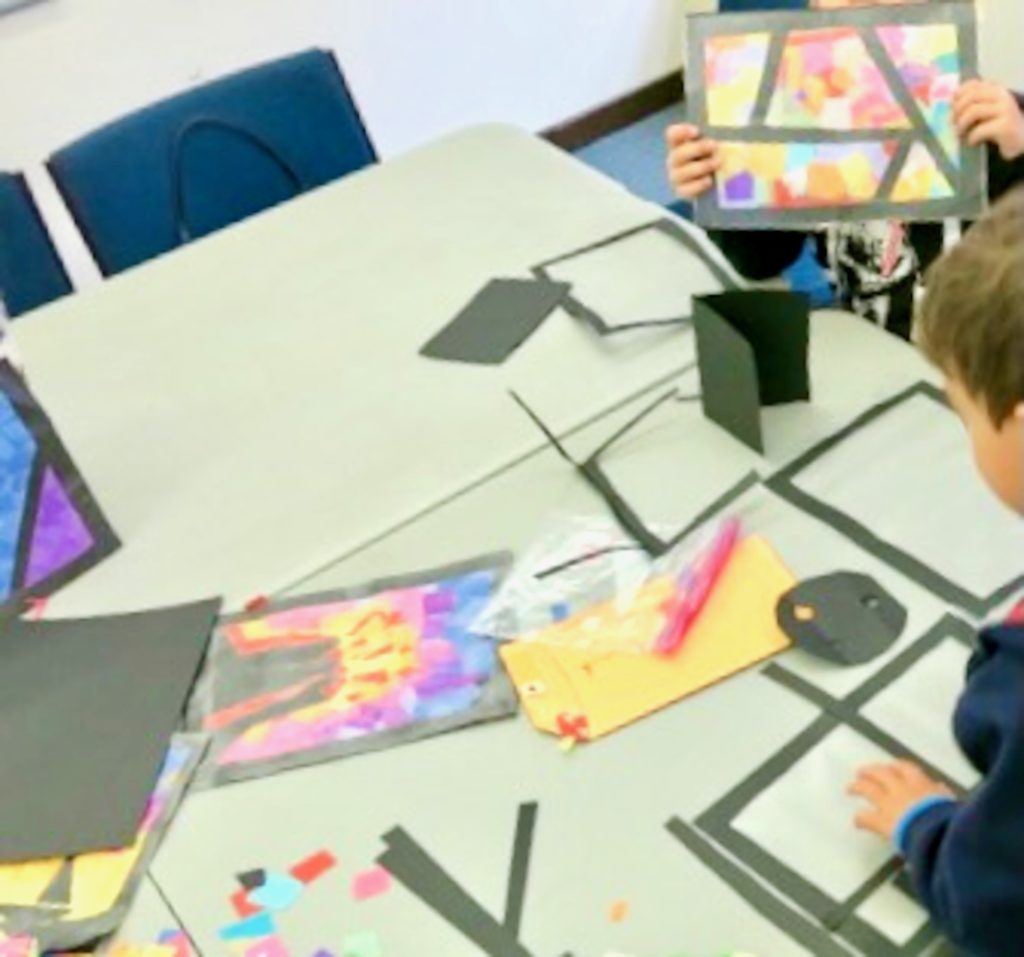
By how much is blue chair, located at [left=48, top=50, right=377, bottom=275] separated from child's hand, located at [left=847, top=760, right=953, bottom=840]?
4.30ft

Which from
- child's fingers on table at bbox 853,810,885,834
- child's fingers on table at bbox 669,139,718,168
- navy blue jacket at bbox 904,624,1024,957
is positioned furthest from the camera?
child's fingers on table at bbox 669,139,718,168

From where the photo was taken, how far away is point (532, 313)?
5.35 ft

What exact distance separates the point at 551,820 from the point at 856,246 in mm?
887

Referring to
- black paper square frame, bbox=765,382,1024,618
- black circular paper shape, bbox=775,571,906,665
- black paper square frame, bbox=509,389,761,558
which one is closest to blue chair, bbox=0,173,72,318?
black paper square frame, bbox=509,389,761,558

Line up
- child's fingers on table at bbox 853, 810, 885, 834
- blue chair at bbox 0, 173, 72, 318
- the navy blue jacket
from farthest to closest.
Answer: blue chair at bbox 0, 173, 72, 318 → child's fingers on table at bbox 853, 810, 885, 834 → the navy blue jacket

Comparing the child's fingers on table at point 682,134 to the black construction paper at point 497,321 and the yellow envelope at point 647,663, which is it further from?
the yellow envelope at point 647,663

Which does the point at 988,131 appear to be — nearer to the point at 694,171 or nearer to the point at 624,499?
the point at 694,171

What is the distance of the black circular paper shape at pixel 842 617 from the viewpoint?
116cm

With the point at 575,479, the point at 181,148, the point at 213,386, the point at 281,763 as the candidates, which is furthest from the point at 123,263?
the point at 281,763

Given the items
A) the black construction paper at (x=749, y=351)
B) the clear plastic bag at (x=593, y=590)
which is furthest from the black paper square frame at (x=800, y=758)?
the black construction paper at (x=749, y=351)

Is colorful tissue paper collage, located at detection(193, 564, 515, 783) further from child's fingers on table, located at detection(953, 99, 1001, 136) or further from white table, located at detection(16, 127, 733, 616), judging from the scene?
child's fingers on table, located at detection(953, 99, 1001, 136)

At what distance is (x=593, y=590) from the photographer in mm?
1267

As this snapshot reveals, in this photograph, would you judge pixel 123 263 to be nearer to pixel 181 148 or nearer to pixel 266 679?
pixel 181 148

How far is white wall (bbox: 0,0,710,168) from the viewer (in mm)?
2744
